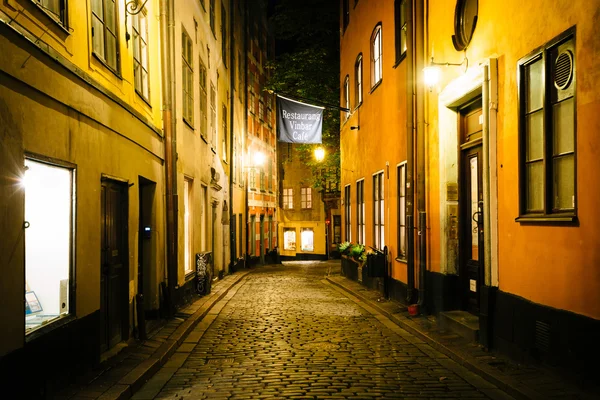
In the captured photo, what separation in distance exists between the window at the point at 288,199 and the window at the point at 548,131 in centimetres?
3804

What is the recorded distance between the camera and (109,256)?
8.03m

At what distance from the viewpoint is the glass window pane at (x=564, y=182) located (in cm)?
603

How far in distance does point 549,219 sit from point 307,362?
3.43m

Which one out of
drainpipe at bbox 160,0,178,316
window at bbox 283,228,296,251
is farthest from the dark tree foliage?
window at bbox 283,228,296,251

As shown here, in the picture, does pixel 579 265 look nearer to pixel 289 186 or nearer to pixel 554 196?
pixel 554 196

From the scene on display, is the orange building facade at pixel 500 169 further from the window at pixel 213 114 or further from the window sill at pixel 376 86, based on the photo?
the window at pixel 213 114

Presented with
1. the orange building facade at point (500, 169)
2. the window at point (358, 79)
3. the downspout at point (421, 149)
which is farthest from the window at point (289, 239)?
the downspout at point (421, 149)

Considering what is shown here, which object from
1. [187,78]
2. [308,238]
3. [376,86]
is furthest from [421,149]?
[308,238]

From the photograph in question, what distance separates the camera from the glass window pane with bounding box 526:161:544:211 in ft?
21.9

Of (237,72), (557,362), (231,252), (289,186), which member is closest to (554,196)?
(557,362)

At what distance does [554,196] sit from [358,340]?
3.93 metres

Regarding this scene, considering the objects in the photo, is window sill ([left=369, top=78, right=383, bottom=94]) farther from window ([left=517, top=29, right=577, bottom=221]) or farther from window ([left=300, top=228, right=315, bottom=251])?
window ([left=300, top=228, right=315, bottom=251])

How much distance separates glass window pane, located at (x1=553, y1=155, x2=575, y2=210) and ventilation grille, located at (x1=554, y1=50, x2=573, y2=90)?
2.50 feet

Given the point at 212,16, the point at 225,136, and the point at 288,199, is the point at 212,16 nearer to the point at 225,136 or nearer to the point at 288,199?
the point at 225,136
